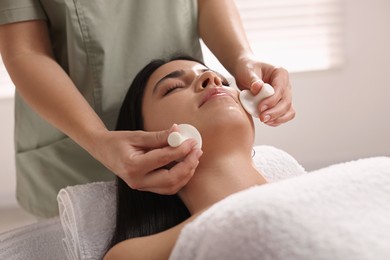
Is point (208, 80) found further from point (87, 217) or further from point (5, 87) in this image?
point (5, 87)

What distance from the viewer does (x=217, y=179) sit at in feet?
4.51

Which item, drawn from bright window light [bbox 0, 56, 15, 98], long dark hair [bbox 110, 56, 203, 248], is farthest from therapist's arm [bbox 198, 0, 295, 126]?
bright window light [bbox 0, 56, 15, 98]

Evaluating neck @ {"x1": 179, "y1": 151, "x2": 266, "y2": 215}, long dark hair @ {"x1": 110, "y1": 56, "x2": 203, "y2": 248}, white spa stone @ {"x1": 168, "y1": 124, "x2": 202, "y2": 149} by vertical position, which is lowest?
long dark hair @ {"x1": 110, "y1": 56, "x2": 203, "y2": 248}

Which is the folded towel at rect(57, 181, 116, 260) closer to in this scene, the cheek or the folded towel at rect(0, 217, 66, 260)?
the folded towel at rect(0, 217, 66, 260)

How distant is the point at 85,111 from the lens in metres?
1.40

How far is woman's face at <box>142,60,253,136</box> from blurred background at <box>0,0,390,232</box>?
1353mm

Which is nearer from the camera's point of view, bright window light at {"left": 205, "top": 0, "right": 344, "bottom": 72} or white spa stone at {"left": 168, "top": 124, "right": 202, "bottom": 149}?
white spa stone at {"left": 168, "top": 124, "right": 202, "bottom": 149}

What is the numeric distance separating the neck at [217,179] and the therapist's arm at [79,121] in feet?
0.27

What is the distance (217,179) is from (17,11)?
2.01 ft

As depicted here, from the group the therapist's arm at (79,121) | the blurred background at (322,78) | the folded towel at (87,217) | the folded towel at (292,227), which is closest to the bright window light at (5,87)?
the blurred background at (322,78)

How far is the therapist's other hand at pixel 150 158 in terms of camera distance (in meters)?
1.23

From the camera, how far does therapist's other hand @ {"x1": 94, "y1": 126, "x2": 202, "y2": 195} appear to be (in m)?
1.23

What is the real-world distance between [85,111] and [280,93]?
0.44 metres

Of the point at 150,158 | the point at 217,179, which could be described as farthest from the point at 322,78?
the point at 150,158
